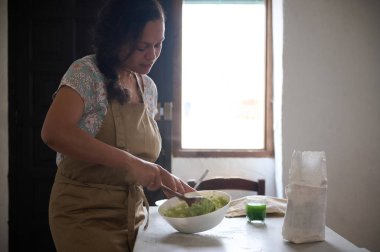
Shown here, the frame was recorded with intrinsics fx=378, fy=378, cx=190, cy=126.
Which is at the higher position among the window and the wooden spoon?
the window

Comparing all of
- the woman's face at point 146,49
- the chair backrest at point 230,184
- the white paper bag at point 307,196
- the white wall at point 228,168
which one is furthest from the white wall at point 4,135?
the white paper bag at point 307,196

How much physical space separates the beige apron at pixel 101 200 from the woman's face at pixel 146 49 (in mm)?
147

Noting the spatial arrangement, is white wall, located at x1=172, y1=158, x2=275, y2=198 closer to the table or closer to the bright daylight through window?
the bright daylight through window

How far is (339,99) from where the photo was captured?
2609mm

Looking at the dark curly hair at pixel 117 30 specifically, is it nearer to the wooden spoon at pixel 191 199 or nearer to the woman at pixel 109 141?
the woman at pixel 109 141

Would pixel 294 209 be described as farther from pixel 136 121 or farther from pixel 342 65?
pixel 342 65

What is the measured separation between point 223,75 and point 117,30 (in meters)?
1.63

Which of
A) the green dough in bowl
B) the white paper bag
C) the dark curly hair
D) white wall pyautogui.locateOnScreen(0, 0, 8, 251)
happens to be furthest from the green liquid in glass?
white wall pyautogui.locateOnScreen(0, 0, 8, 251)

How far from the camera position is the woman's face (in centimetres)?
129

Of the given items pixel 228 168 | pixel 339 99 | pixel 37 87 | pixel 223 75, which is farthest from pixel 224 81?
pixel 37 87

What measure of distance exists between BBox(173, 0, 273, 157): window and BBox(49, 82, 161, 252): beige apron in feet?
4.84

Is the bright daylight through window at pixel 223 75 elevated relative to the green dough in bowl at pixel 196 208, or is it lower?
elevated

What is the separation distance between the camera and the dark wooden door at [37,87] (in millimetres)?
2656

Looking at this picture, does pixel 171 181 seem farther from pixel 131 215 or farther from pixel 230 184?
pixel 230 184
